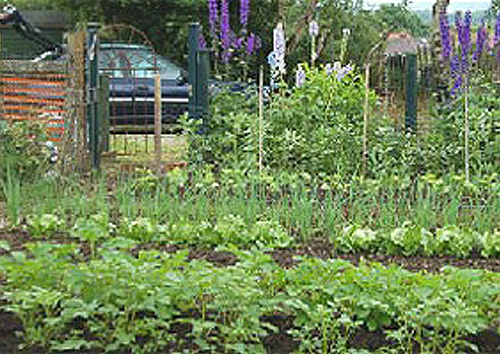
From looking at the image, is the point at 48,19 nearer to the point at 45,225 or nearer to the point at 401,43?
the point at 401,43

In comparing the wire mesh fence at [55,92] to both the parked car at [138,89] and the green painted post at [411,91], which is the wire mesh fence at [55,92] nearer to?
the parked car at [138,89]

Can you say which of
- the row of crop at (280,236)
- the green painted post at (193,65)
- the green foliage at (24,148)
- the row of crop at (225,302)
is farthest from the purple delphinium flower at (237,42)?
the row of crop at (225,302)

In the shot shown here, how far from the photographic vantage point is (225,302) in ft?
12.6

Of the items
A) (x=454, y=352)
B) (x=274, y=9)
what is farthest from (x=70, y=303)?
(x=274, y=9)

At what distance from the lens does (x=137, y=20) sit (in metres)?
20.1

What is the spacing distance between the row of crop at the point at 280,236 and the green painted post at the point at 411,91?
12.2 ft

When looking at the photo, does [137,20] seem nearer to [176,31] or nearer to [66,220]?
[176,31]

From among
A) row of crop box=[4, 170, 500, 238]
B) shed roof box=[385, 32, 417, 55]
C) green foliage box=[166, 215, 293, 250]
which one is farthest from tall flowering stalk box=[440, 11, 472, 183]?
shed roof box=[385, 32, 417, 55]

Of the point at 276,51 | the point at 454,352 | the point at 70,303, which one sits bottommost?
the point at 454,352

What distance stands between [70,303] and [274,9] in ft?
53.2

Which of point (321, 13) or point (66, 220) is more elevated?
point (321, 13)

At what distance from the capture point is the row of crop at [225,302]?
3.73 meters

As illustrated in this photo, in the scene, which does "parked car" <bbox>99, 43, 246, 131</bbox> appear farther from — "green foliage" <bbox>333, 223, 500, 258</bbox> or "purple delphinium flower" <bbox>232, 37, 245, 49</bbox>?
"green foliage" <bbox>333, 223, 500, 258</bbox>

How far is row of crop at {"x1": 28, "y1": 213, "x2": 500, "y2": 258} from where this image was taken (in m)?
5.62
